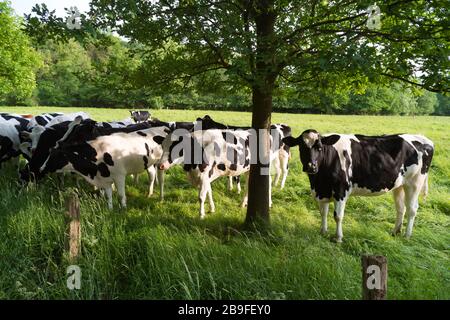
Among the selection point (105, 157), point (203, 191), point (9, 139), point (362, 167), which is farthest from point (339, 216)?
point (9, 139)

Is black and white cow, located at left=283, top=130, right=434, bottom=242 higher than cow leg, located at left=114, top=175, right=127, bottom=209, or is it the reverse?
black and white cow, located at left=283, top=130, right=434, bottom=242

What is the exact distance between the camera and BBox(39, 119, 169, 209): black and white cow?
746 cm

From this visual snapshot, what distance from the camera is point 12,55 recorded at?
63.0 ft

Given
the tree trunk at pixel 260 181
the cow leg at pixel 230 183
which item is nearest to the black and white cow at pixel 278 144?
the cow leg at pixel 230 183

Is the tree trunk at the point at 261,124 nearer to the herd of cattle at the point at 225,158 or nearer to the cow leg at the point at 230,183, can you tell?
the herd of cattle at the point at 225,158

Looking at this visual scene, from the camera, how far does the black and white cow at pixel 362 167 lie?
623 cm

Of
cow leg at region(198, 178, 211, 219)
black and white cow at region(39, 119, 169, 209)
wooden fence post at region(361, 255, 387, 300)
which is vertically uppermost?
black and white cow at region(39, 119, 169, 209)

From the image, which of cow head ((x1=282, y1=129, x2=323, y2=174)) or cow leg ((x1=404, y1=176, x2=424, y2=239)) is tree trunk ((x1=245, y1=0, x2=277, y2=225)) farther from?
cow leg ((x1=404, y1=176, x2=424, y2=239))

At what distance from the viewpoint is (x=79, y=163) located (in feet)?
24.6

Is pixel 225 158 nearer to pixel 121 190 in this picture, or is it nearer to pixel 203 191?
pixel 203 191

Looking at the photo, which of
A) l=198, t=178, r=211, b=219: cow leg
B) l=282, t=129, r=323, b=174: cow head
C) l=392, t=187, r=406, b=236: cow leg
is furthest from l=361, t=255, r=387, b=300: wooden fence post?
l=198, t=178, r=211, b=219: cow leg

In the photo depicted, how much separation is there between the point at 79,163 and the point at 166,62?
3250mm

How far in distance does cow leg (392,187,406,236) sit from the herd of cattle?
0.02m
